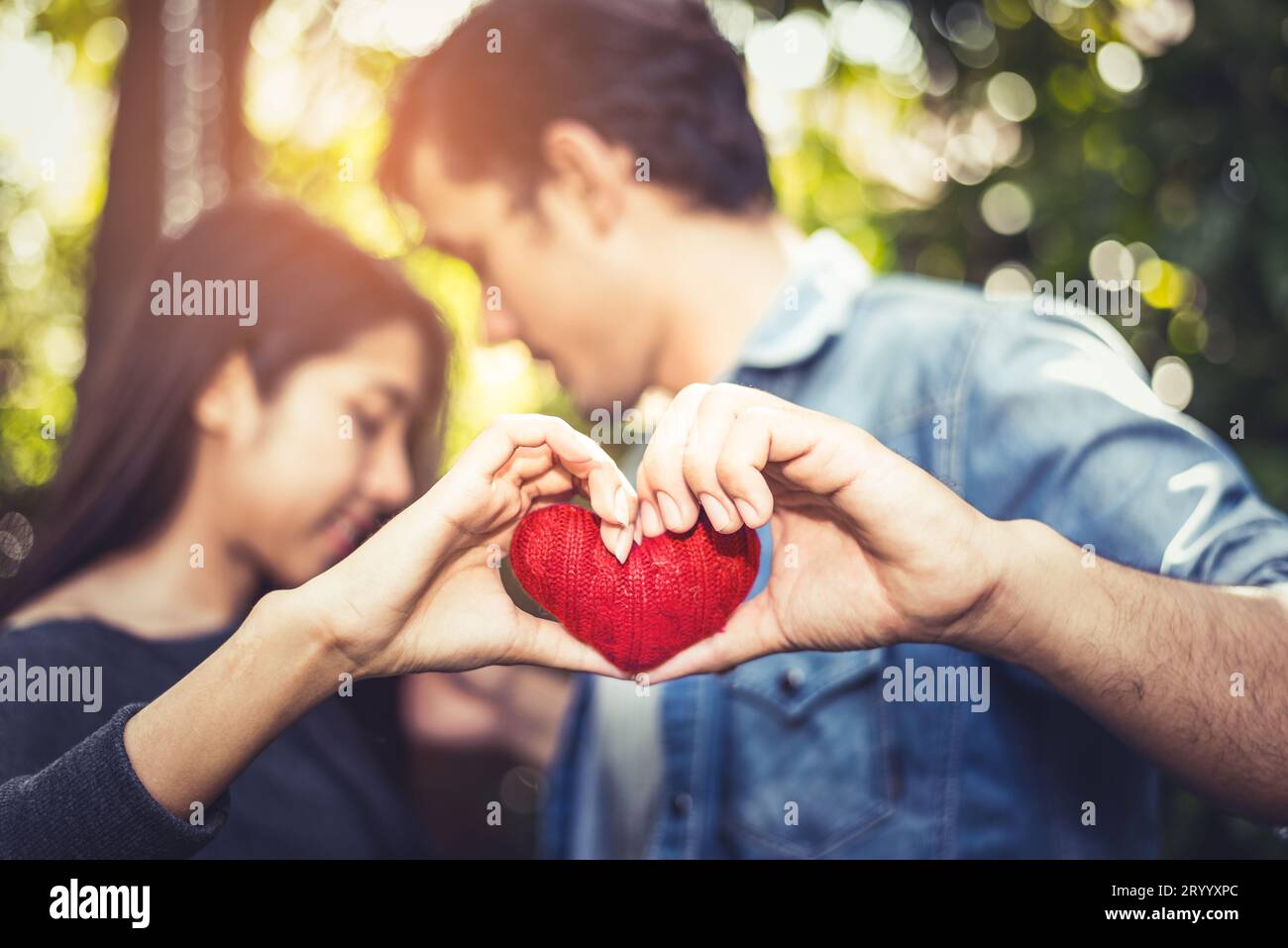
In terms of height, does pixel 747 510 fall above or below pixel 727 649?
above

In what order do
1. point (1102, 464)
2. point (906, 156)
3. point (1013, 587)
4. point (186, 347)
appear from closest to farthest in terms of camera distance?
Result: point (1013, 587), point (1102, 464), point (186, 347), point (906, 156)

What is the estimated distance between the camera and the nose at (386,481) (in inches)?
79.5

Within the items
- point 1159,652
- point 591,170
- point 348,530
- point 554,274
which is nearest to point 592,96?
point 591,170

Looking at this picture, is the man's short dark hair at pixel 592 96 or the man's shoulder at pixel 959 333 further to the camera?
the man's short dark hair at pixel 592 96

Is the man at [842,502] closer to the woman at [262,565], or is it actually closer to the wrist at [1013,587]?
the wrist at [1013,587]

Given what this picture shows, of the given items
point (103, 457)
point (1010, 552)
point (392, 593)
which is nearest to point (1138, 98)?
point (1010, 552)

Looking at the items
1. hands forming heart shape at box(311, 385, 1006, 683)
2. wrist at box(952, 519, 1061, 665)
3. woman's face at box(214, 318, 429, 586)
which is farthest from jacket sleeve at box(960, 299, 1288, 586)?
woman's face at box(214, 318, 429, 586)

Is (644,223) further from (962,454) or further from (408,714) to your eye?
(408,714)

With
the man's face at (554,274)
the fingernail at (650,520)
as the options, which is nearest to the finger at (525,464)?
the fingernail at (650,520)

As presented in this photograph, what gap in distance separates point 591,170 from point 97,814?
1.48m

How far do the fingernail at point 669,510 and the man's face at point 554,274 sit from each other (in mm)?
1078

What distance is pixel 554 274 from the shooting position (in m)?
1.97

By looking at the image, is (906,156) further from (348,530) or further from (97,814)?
(97,814)

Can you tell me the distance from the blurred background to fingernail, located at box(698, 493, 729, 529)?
1211 mm
